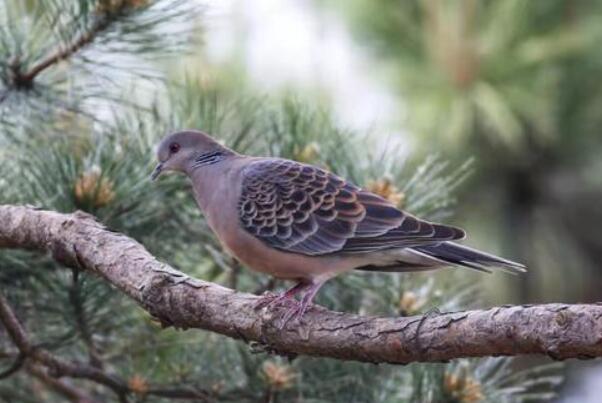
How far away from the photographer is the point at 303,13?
184 inches

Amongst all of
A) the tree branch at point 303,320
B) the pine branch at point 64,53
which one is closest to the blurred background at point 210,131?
the pine branch at point 64,53

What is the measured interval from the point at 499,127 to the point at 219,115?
1.33 m

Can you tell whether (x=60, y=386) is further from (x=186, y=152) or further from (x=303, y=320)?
(x=303, y=320)

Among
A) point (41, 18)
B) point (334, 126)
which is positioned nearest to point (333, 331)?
point (334, 126)

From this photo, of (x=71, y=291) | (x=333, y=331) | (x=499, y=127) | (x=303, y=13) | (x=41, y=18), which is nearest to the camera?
(x=333, y=331)

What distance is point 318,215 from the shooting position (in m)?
2.58

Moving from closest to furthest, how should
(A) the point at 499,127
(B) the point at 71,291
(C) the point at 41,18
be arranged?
(B) the point at 71,291
(C) the point at 41,18
(A) the point at 499,127

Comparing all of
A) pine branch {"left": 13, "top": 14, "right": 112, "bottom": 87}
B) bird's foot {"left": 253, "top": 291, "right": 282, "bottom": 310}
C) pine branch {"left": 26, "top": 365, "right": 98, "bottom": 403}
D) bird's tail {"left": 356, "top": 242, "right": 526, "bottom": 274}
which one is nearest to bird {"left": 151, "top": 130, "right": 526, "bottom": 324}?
bird's tail {"left": 356, "top": 242, "right": 526, "bottom": 274}

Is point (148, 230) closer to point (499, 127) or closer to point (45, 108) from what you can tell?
point (45, 108)

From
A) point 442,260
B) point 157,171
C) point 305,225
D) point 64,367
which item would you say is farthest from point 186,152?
point 442,260

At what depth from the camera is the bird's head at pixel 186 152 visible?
8.91ft

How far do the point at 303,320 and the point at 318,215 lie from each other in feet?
1.65

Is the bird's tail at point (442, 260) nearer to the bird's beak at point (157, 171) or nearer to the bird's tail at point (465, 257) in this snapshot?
the bird's tail at point (465, 257)

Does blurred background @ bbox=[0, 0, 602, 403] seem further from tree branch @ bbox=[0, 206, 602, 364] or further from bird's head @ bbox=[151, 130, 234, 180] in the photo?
tree branch @ bbox=[0, 206, 602, 364]
